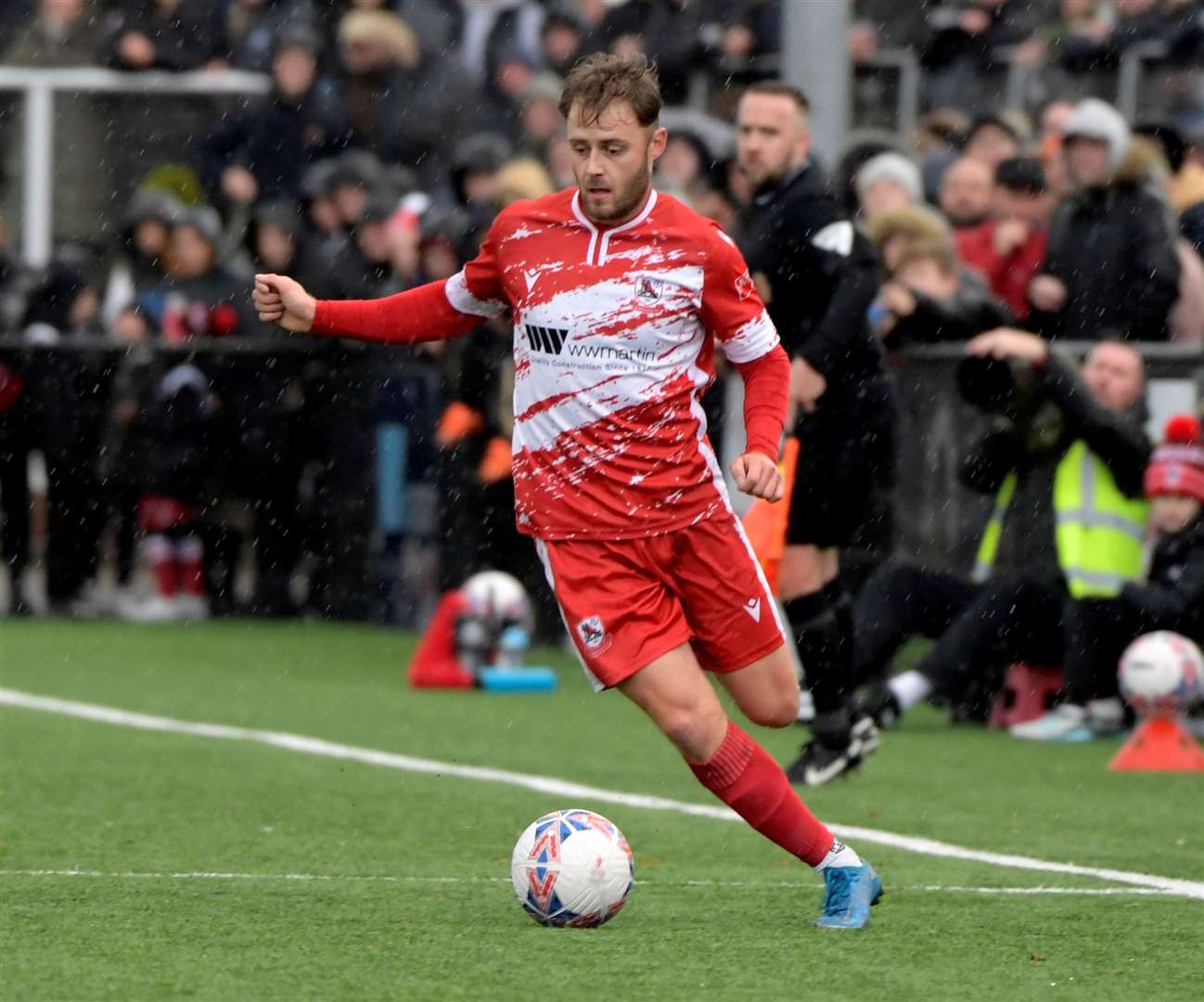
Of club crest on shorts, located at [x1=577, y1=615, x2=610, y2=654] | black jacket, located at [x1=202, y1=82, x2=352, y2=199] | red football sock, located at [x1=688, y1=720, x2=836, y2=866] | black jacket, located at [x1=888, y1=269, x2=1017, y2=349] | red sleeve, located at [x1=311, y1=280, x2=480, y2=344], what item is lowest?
red football sock, located at [x1=688, y1=720, x2=836, y2=866]

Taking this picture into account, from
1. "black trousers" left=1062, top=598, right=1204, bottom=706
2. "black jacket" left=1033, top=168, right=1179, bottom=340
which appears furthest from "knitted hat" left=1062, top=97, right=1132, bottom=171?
"black trousers" left=1062, top=598, right=1204, bottom=706

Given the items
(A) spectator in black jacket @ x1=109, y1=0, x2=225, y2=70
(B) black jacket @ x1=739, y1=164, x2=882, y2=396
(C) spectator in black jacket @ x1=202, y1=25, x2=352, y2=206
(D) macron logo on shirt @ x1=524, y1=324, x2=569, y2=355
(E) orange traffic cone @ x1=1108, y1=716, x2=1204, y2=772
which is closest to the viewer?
(D) macron logo on shirt @ x1=524, y1=324, x2=569, y2=355

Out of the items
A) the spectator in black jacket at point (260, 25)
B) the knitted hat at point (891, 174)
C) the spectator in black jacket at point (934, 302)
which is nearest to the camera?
the spectator in black jacket at point (934, 302)

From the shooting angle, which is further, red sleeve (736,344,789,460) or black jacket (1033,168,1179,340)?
black jacket (1033,168,1179,340)

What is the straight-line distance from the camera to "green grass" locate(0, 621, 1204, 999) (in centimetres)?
Answer: 576

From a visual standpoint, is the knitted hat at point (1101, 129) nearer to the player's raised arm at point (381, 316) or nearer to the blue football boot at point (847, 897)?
the player's raised arm at point (381, 316)

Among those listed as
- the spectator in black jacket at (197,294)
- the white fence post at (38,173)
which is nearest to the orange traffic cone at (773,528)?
the spectator in black jacket at (197,294)

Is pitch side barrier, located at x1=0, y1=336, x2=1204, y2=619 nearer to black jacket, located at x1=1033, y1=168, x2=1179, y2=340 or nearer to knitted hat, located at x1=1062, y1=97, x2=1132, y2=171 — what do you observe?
black jacket, located at x1=1033, y1=168, x2=1179, y2=340

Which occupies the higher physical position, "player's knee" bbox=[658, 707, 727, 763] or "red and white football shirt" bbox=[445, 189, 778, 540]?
"red and white football shirt" bbox=[445, 189, 778, 540]

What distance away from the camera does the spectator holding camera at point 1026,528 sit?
1131cm

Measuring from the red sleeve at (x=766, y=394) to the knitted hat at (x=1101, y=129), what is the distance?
6176 mm

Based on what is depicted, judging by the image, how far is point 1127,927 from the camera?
6.52 m

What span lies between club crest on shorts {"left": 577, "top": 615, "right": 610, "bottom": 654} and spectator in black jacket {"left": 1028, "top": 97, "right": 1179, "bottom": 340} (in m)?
6.46

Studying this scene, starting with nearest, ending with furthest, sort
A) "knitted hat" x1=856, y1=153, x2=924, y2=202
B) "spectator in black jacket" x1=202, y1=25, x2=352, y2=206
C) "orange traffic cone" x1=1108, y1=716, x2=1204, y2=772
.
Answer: "orange traffic cone" x1=1108, y1=716, x2=1204, y2=772 → "knitted hat" x1=856, y1=153, x2=924, y2=202 → "spectator in black jacket" x1=202, y1=25, x2=352, y2=206
